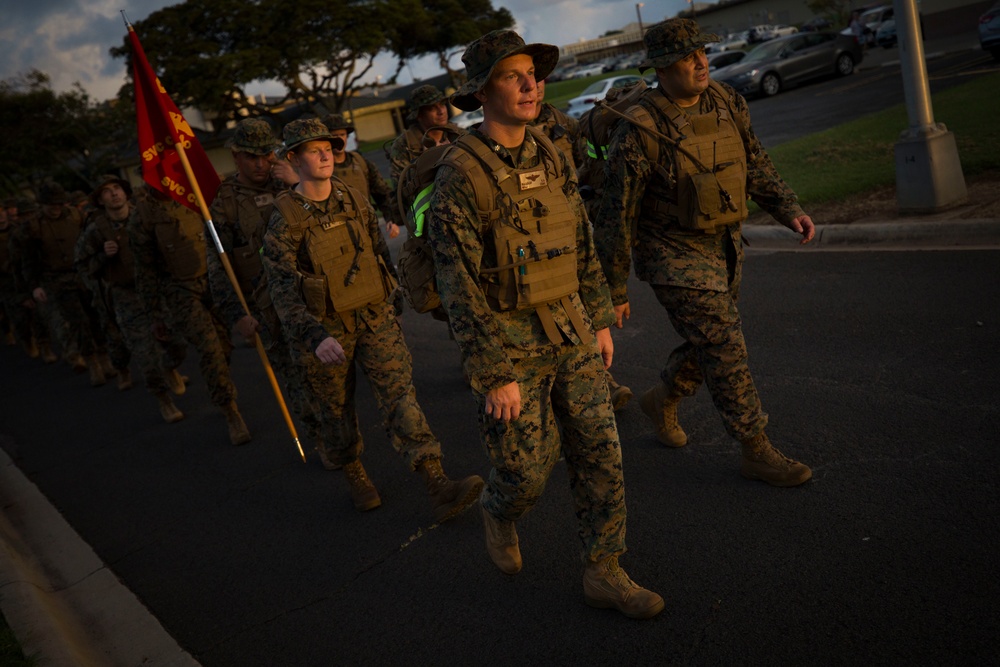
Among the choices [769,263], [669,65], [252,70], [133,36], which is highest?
[252,70]

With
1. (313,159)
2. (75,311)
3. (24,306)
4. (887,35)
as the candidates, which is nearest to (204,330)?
(313,159)

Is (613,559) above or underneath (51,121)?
underneath

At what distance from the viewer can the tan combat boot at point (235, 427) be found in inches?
293

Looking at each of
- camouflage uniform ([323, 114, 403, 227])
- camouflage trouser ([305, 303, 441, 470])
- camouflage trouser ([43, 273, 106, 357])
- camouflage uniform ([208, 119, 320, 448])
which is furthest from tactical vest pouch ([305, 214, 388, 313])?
camouflage trouser ([43, 273, 106, 357])

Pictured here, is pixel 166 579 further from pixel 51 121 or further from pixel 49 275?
pixel 51 121

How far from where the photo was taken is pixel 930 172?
27.9ft

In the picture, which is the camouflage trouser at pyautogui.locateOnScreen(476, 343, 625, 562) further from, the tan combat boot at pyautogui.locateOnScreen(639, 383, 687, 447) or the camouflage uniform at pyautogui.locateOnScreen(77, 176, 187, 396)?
the camouflage uniform at pyautogui.locateOnScreen(77, 176, 187, 396)

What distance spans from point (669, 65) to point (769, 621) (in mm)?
2510

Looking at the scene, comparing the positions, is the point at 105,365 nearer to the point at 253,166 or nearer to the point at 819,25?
the point at 253,166

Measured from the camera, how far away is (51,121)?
51438 mm

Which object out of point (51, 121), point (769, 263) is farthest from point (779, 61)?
point (51, 121)

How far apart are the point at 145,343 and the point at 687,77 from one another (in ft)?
21.6

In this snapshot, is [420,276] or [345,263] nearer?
[420,276]

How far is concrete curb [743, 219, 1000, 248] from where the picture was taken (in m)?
7.75
